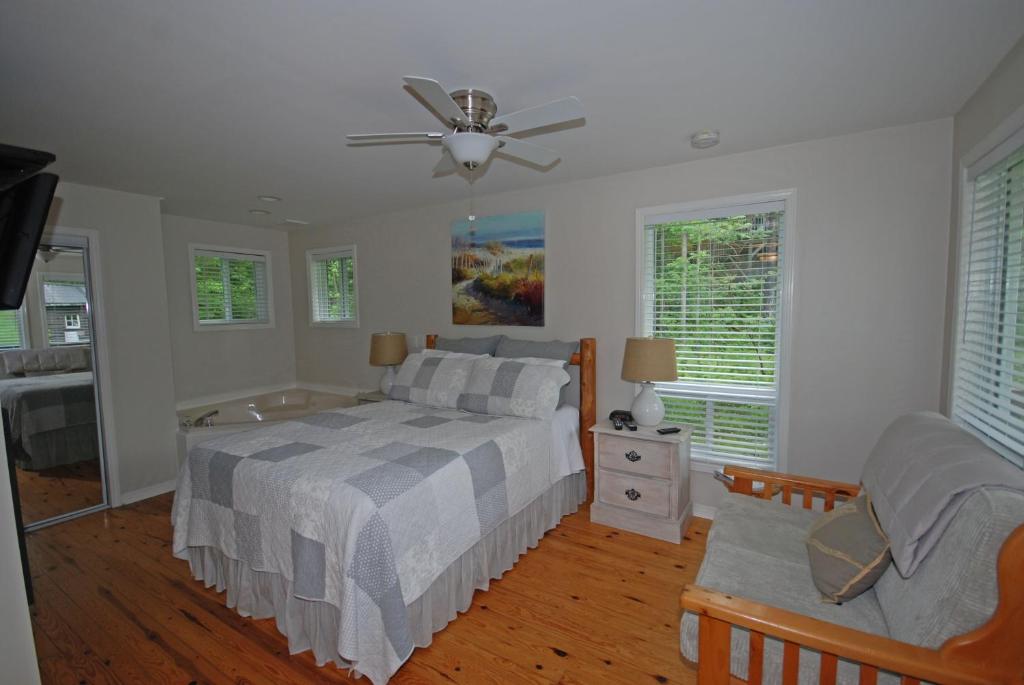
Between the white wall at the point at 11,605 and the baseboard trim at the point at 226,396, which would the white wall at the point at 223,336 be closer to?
the baseboard trim at the point at 226,396

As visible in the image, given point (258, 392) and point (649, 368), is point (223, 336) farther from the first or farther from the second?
point (649, 368)

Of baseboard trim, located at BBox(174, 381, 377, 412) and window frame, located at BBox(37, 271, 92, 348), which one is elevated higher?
window frame, located at BBox(37, 271, 92, 348)

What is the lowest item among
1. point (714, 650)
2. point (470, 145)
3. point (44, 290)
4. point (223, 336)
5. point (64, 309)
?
point (714, 650)

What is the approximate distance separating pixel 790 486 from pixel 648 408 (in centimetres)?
89

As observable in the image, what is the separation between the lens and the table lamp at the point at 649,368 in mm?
2711

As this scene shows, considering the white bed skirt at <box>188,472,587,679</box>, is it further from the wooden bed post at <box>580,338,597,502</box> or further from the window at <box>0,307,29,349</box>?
the window at <box>0,307,29,349</box>

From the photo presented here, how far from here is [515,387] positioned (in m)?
2.90

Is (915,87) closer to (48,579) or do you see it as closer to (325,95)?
(325,95)

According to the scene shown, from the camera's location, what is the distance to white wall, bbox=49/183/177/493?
3273 mm

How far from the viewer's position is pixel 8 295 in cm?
125

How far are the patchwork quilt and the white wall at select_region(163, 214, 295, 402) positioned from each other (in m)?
2.43

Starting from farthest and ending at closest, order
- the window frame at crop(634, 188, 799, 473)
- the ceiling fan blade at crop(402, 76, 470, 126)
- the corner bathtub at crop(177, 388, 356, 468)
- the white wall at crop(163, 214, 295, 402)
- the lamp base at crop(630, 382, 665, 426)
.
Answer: the white wall at crop(163, 214, 295, 402), the corner bathtub at crop(177, 388, 356, 468), the lamp base at crop(630, 382, 665, 426), the window frame at crop(634, 188, 799, 473), the ceiling fan blade at crop(402, 76, 470, 126)

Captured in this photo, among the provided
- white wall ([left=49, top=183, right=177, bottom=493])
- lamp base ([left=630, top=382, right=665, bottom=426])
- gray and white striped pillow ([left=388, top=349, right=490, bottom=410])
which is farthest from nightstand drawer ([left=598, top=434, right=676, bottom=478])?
white wall ([left=49, top=183, right=177, bottom=493])

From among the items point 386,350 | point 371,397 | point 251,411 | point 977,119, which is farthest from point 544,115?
point 251,411
